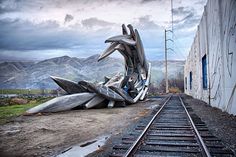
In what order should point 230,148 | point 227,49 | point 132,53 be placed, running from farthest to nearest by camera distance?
point 132,53 → point 227,49 → point 230,148

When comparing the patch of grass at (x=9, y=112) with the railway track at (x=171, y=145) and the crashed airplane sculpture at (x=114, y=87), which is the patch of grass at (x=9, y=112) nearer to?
the crashed airplane sculpture at (x=114, y=87)

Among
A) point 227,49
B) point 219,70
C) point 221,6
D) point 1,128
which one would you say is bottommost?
point 1,128

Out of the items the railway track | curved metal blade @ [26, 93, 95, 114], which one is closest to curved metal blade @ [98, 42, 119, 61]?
curved metal blade @ [26, 93, 95, 114]

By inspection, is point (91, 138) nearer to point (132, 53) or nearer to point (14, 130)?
Answer: point (14, 130)

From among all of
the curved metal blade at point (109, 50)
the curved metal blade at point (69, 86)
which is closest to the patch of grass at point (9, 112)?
the curved metal blade at point (69, 86)

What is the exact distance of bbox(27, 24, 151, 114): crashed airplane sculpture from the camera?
566 inches

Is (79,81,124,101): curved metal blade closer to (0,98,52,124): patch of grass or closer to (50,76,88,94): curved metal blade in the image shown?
(50,76,88,94): curved metal blade

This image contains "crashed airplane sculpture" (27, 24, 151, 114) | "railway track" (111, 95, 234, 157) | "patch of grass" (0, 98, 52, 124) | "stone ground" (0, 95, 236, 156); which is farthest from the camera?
"crashed airplane sculpture" (27, 24, 151, 114)

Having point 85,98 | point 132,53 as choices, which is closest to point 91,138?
point 85,98

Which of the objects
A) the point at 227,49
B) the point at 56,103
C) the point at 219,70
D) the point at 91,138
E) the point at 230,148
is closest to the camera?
the point at 230,148

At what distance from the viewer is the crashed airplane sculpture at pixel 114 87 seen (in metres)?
14.4

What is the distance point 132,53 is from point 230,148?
18343 mm

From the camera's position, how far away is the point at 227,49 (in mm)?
10930

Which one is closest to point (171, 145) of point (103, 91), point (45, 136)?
point (45, 136)
